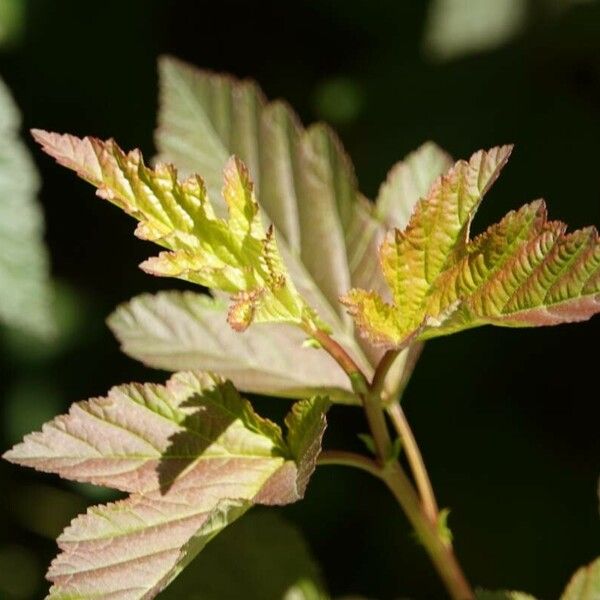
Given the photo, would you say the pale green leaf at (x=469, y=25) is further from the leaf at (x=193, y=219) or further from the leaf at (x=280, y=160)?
the leaf at (x=193, y=219)

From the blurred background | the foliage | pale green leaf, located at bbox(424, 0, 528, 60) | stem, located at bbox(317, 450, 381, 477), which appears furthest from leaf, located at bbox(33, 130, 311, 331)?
pale green leaf, located at bbox(424, 0, 528, 60)

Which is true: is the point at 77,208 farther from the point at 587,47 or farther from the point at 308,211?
the point at 587,47

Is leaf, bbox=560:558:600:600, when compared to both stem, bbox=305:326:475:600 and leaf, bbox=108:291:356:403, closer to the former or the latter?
stem, bbox=305:326:475:600

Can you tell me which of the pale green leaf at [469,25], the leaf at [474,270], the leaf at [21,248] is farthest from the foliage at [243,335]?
the pale green leaf at [469,25]

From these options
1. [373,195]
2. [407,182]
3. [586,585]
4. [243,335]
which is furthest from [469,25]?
[586,585]

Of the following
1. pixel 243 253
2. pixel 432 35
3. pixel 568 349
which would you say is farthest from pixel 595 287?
pixel 432 35

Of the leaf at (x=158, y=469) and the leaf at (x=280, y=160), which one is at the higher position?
the leaf at (x=280, y=160)
